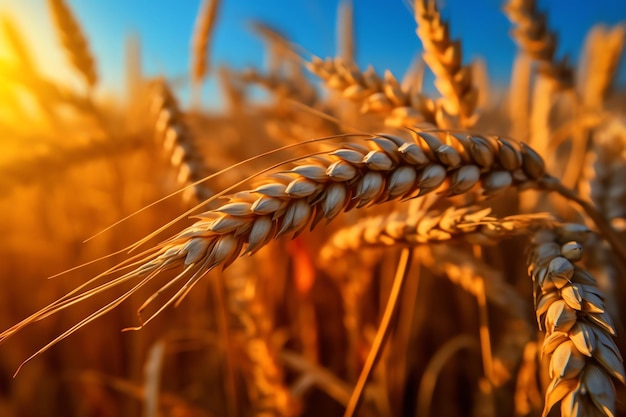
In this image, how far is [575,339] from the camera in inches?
16.2

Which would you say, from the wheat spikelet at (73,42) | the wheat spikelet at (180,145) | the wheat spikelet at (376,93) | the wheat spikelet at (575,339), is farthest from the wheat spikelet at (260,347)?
the wheat spikelet at (73,42)

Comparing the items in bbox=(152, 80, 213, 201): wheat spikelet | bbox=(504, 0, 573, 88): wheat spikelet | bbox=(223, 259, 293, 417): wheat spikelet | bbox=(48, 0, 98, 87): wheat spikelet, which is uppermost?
bbox=(48, 0, 98, 87): wheat spikelet

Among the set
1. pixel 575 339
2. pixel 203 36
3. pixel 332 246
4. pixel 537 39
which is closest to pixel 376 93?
pixel 332 246

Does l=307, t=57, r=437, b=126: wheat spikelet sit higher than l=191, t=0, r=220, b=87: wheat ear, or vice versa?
l=191, t=0, r=220, b=87: wheat ear

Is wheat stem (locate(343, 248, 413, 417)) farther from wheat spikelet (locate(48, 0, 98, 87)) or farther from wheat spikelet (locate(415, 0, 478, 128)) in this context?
wheat spikelet (locate(48, 0, 98, 87))

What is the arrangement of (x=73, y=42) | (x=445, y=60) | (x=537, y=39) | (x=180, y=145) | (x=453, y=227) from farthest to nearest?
(x=73, y=42), (x=537, y=39), (x=180, y=145), (x=445, y=60), (x=453, y=227)

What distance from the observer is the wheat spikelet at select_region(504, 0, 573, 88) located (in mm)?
1061

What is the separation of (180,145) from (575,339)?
0.65m

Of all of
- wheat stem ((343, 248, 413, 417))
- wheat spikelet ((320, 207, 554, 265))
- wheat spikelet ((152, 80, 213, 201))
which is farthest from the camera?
wheat spikelet ((152, 80, 213, 201))

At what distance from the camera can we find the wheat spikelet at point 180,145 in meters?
0.79

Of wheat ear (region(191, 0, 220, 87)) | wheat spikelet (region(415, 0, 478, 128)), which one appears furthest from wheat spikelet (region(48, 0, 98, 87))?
wheat spikelet (region(415, 0, 478, 128))

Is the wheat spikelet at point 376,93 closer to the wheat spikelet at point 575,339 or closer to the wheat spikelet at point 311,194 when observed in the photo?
the wheat spikelet at point 311,194

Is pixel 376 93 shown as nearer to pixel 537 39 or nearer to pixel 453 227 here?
pixel 453 227

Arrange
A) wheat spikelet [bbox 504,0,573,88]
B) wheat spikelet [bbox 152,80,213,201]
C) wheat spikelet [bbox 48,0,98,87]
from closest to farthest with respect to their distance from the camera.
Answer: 1. wheat spikelet [bbox 152,80,213,201]
2. wheat spikelet [bbox 504,0,573,88]
3. wheat spikelet [bbox 48,0,98,87]
